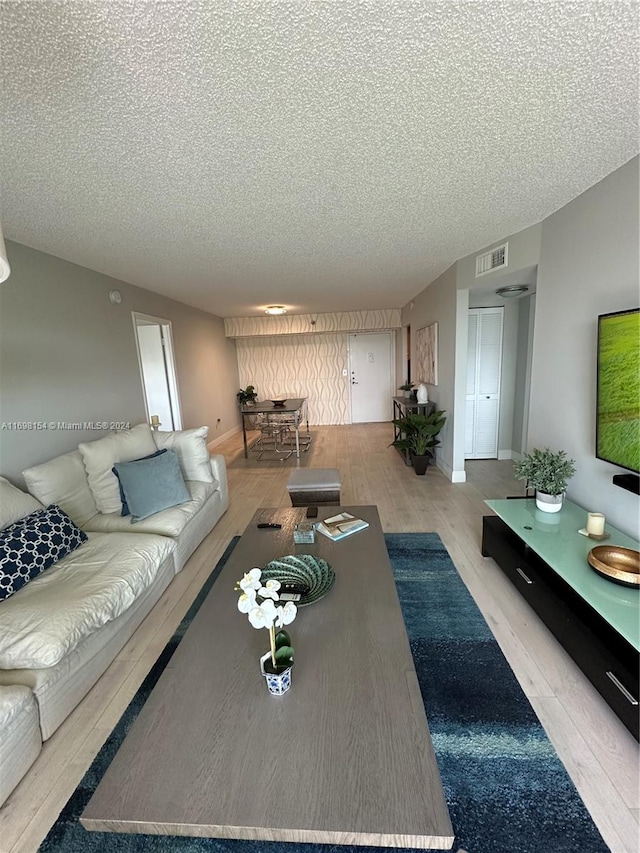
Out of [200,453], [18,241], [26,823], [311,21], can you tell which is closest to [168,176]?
[311,21]

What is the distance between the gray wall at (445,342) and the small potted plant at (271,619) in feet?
11.1

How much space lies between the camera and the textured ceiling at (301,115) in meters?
0.98

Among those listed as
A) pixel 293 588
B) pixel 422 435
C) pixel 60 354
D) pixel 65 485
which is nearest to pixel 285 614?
pixel 293 588

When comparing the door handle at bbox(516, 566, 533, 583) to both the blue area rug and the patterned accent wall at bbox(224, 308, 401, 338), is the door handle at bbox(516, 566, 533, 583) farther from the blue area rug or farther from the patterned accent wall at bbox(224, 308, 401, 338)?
the patterned accent wall at bbox(224, 308, 401, 338)

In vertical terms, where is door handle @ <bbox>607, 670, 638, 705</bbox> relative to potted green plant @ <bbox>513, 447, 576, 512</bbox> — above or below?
below

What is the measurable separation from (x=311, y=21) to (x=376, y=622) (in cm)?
195

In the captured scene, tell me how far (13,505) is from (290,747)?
2.01 meters

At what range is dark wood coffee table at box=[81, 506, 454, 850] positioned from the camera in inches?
31.4

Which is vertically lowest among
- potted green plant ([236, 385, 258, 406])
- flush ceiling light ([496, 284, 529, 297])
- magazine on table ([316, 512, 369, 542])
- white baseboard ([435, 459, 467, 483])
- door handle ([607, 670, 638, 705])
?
white baseboard ([435, 459, 467, 483])

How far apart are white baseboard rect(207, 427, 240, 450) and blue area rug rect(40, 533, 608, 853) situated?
4.30 metres

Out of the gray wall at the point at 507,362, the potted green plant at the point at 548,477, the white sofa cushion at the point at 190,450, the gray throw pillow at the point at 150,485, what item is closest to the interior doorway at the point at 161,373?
the white sofa cushion at the point at 190,450

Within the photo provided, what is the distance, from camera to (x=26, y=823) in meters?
1.15

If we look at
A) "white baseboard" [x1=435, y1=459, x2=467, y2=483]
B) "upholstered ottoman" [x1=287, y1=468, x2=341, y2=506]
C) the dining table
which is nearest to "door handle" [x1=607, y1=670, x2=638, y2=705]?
"upholstered ottoman" [x1=287, y1=468, x2=341, y2=506]

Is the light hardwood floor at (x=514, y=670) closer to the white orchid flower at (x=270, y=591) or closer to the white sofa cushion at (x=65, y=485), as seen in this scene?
the white sofa cushion at (x=65, y=485)
